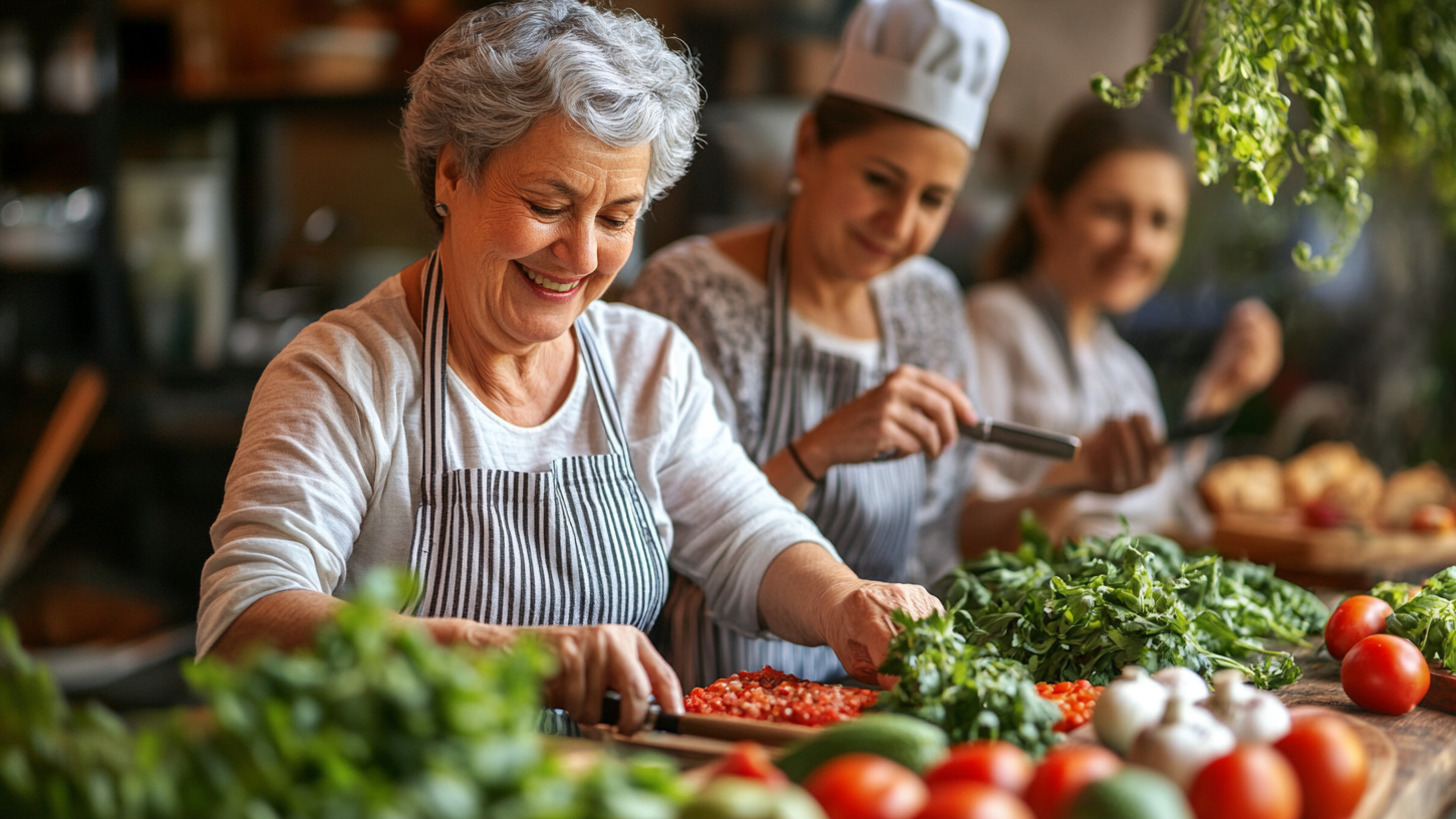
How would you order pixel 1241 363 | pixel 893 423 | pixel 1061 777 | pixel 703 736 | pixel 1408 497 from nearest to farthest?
pixel 1061 777, pixel 703 736, pixel 893 423, pixel 1408 497, pixel 1241 363

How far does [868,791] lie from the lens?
2.85 feet

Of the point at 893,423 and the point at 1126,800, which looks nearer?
the point at 1126,800

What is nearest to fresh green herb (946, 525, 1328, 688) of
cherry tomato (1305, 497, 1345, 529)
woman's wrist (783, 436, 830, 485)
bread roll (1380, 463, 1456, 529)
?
woman's wrist (783, 436, 830, 485)

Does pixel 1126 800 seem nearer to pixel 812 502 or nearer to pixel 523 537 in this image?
pixel 523 537

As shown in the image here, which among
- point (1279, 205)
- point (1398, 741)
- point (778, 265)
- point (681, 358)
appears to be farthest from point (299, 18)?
point (1398, 741)

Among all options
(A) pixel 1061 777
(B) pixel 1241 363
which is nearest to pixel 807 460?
(A) pixel 1061 777

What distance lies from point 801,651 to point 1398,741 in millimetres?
901

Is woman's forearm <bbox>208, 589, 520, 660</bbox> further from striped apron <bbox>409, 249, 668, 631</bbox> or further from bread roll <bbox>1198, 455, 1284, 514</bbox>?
bread roll <bbox>1198, 455, 1284, 514</bbox>

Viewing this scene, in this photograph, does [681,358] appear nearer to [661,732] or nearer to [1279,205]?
[661,732]

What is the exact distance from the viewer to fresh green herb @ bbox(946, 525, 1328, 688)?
149cm

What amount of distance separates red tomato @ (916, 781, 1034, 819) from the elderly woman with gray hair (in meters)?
0.45

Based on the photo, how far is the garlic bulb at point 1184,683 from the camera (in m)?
1.23

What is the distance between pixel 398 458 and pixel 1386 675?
1.17 metres

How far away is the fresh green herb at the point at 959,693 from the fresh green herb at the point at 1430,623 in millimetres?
605
